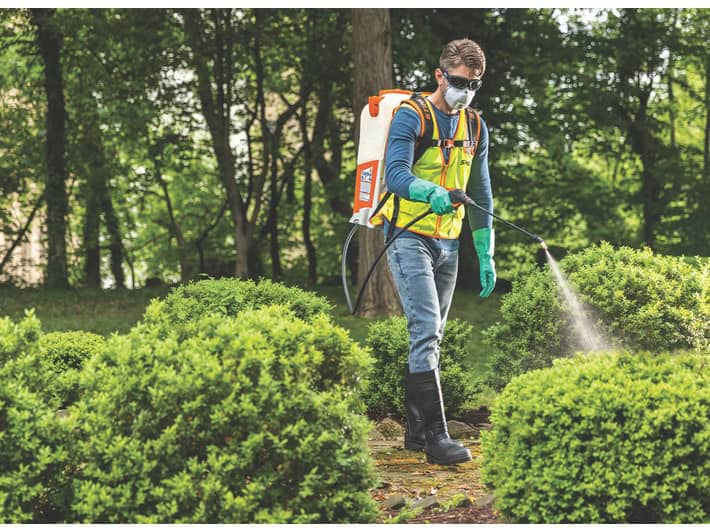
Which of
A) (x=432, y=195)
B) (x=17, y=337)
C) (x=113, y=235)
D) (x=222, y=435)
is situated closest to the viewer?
(x=222, y=435)

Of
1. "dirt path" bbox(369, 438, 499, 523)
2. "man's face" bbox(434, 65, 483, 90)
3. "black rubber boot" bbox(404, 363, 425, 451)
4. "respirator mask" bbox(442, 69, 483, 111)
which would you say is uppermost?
"man's face" bbox(434, 65, 483, 90)

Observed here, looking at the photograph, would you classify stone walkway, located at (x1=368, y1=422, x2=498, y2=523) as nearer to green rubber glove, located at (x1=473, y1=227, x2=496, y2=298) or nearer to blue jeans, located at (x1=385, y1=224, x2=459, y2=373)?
blue jeans, located at (x1=385, y1=224, x2=459, y2=373)

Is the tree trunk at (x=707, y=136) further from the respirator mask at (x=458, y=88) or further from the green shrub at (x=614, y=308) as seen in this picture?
the respirator mask at (x=458, y=88)

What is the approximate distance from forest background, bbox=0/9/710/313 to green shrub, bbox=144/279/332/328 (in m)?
10.2

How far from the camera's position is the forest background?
17.9 metres

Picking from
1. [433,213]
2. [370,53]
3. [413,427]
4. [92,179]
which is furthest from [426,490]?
[92,179]

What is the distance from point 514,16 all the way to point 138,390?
16392 mm

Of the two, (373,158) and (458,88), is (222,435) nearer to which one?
(373,158)

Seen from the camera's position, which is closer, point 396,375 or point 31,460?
point 31,460

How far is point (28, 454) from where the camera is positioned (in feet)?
13.2

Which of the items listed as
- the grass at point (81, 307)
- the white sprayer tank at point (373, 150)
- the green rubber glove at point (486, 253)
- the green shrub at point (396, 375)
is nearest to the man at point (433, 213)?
the white sprayer tank at point (373, 150)

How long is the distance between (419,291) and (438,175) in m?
0.73

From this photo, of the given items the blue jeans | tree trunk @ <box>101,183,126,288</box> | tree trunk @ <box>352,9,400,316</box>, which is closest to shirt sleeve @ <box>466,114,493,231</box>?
the blue jeans

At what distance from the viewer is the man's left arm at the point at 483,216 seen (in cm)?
594
